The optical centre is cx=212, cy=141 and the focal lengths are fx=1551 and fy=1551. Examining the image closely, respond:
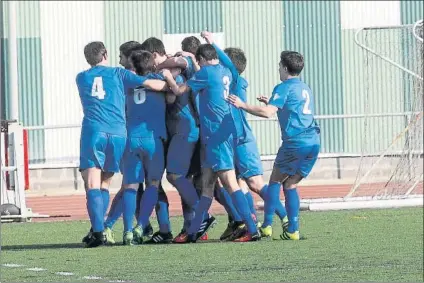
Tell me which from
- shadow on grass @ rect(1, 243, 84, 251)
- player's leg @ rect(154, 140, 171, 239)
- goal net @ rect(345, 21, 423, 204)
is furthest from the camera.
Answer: goal net @ rect(345, 21, 423, 204)

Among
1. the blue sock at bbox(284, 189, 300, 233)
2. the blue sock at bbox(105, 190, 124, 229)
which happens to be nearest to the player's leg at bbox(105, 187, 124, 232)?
the blue sock at bbox(105, 190, 124, 229)

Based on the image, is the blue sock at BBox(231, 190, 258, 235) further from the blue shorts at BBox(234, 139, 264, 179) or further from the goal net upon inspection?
the goal net

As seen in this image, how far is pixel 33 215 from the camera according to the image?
68.1 ft

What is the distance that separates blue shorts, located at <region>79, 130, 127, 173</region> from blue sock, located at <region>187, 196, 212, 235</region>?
0.93 m

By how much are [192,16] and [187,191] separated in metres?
17.9

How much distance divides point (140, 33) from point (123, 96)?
18148mm

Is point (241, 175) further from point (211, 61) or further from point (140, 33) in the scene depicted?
point (140, 33)

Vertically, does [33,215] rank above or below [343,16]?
below

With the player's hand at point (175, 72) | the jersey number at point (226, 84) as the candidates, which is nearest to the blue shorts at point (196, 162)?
the jersey number at point (226, 84)

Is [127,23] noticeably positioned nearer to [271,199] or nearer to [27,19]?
[27,19]

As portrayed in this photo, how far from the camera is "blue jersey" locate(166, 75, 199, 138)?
15453 mm

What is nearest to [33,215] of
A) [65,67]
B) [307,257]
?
[307,257]

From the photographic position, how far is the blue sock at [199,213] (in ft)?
50.1

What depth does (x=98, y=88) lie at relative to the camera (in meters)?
15.0
